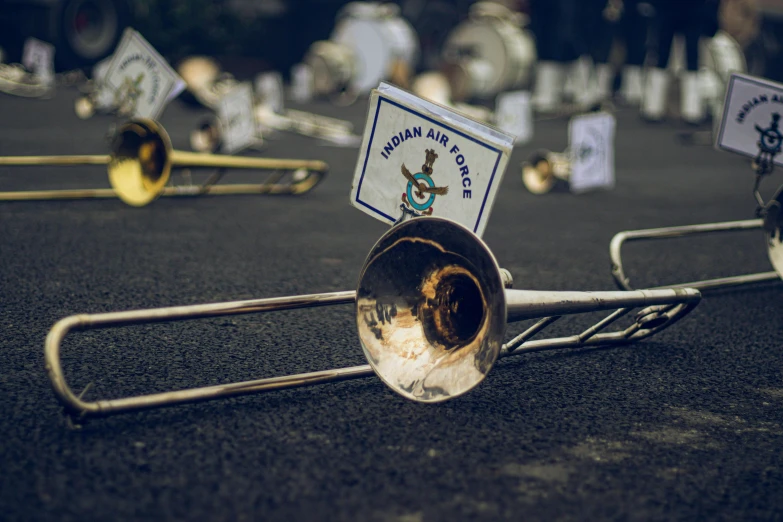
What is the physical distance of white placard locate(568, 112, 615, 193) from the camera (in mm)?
7738

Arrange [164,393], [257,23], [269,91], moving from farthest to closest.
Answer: [257,23]
[269,91]
[164,393]

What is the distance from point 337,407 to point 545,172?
572 cm

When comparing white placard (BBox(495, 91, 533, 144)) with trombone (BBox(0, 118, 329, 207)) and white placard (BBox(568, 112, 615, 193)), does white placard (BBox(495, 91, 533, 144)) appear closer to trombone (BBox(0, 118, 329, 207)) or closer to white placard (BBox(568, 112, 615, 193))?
white placard (BBox(568, 112, 615, 193))

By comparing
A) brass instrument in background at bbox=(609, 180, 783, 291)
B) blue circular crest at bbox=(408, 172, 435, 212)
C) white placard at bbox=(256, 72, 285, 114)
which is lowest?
white placard at bbox=(256, 72, 285, 114)

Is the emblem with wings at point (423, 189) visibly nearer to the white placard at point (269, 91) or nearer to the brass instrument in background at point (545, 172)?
the brass instrument in background at point (545, 172)

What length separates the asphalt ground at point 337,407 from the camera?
2.25m

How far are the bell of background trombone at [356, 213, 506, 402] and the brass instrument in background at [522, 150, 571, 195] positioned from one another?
5.33 metres

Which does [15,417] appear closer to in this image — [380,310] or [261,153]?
[380,310]

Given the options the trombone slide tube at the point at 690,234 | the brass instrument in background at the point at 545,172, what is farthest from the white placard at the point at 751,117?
the brass instrument in background at the point at 545,172

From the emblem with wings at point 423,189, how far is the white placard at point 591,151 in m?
4.80

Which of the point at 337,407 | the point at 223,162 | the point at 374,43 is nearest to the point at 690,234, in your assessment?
the point at 337,407

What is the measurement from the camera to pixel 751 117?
176 inches

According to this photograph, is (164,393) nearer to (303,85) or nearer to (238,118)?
(238,118)

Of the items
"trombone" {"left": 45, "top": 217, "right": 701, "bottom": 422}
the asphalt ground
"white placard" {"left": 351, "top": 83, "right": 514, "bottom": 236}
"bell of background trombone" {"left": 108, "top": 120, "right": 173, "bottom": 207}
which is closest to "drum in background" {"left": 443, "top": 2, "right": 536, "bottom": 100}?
"bell of background trombone" {"left": 108, "top": 120, "right": 173, "bottom": 207}
